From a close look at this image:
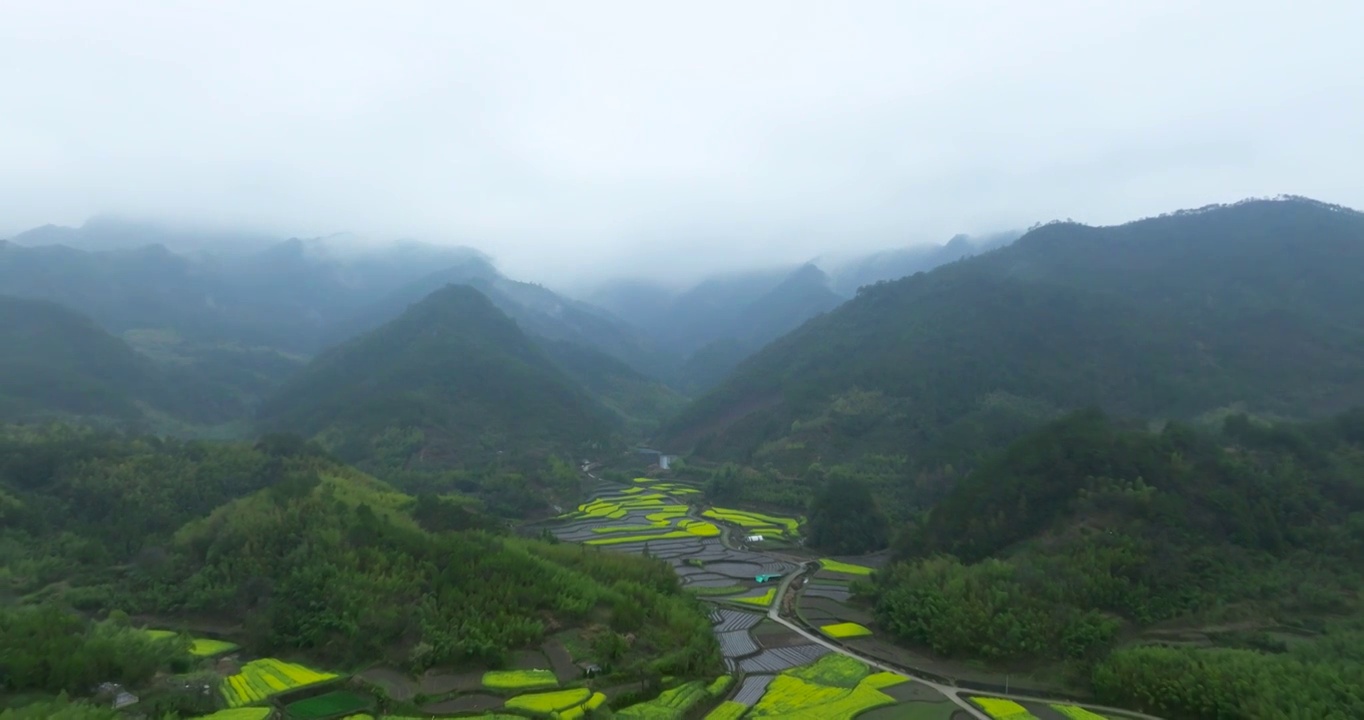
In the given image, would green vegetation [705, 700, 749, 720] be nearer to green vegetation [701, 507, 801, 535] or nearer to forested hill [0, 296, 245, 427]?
green vegetation [701, 507, 801, 535]

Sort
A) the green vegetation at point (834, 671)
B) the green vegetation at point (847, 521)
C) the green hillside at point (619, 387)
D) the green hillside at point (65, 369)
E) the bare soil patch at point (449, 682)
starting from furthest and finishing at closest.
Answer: the green hillside at point (619, 387)
the green hillside at point (65, 369)
the green vegetation at point (847, 521)
the green vegetation at point (834, 671)
the bare soil patch at point (449, 682)

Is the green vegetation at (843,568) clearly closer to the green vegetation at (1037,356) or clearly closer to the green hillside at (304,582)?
the green vegetation at (1037,356)

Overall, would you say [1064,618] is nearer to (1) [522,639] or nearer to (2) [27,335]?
(1) [522,639]

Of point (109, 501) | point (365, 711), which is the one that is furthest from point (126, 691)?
point (109, 501)

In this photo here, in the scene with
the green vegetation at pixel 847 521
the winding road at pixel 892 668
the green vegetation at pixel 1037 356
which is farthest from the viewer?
the green vegetation at pixel 1037 356

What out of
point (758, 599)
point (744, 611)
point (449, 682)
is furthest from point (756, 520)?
point (449, 682)

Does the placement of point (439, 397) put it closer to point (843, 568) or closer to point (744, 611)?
point (843, 568)

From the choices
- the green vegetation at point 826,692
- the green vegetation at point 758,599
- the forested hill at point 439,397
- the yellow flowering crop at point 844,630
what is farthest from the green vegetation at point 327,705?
the forested hill at point 439,397
